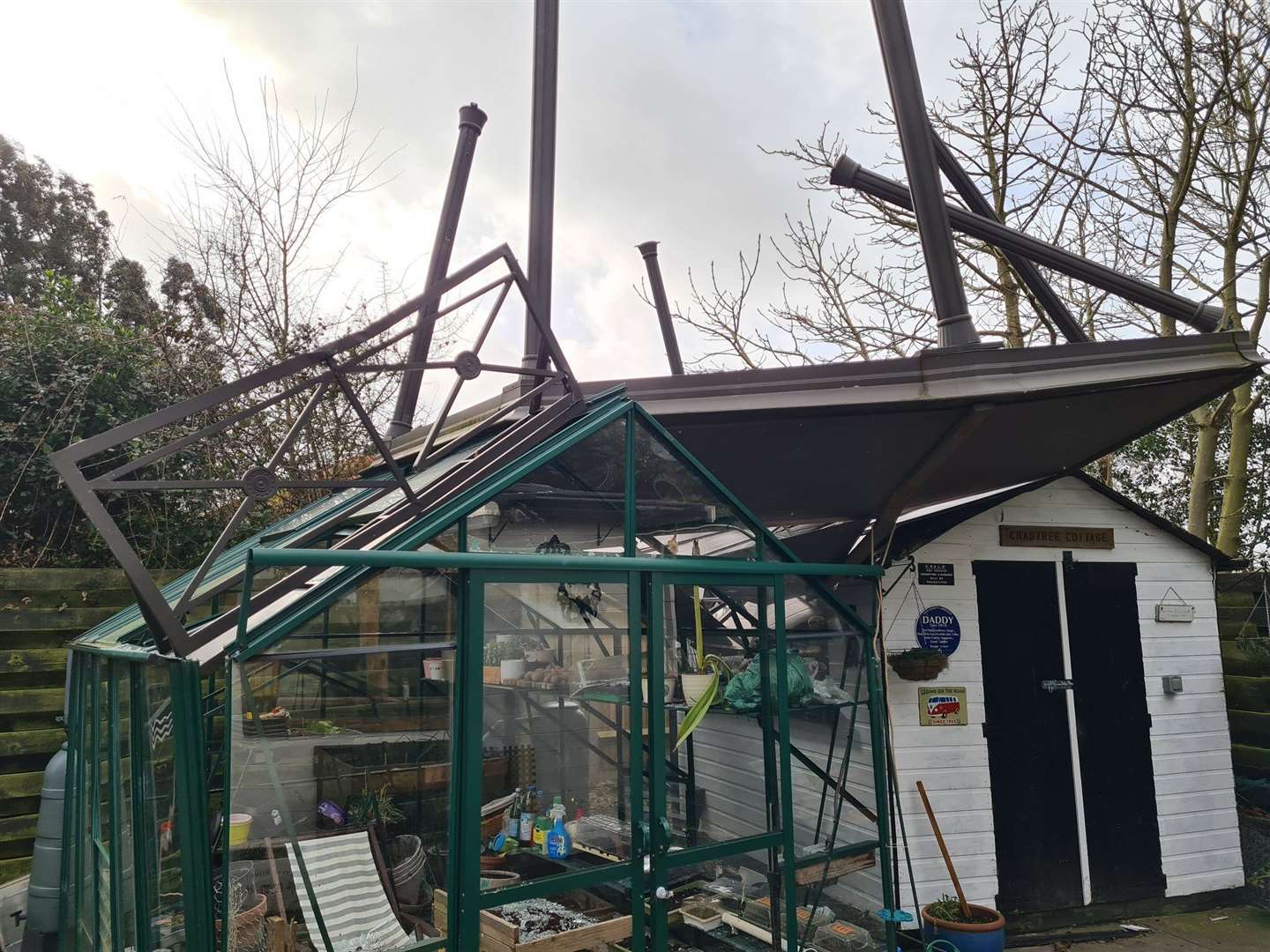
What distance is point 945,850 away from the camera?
4707 millimetres

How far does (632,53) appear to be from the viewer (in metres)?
8.02

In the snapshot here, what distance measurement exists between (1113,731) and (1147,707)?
1.06 feet

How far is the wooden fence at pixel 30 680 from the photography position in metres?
4.88

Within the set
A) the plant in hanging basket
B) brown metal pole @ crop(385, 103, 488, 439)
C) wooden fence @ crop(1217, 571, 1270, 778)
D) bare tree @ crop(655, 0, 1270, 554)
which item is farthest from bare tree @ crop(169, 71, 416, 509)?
wooden fence @ crop(1217, 571, 1270, 778)

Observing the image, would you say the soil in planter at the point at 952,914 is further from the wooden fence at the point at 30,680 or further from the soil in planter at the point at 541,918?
the wooden fence at the point at 30,680

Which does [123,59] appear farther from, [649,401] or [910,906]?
[910,906]

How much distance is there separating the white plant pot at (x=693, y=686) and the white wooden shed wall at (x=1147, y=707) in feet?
6.64

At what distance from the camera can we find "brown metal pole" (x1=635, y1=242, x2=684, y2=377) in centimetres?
615

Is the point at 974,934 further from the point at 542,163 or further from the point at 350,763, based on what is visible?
the point at 542,163

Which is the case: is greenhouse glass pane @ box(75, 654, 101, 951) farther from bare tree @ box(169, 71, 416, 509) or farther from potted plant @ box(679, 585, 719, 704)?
bare tree @ box(169, 71, 416, 509)

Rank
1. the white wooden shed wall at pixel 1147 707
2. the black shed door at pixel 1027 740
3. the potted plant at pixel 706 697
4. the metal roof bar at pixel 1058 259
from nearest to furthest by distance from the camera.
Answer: the potted plant at pixel 706 697, the metal roof bar at pixel 1058 259, the white wooden shed wall at pixel 1147 707, the black shed door at pixel 1027 740

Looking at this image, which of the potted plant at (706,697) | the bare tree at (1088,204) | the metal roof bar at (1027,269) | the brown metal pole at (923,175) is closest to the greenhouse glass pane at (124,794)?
the potted plant at (706,697)

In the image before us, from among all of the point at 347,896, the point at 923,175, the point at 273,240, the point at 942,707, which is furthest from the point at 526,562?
the point at 273,240

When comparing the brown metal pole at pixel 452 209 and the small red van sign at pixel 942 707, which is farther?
the small red van sign at pixel 942 707
